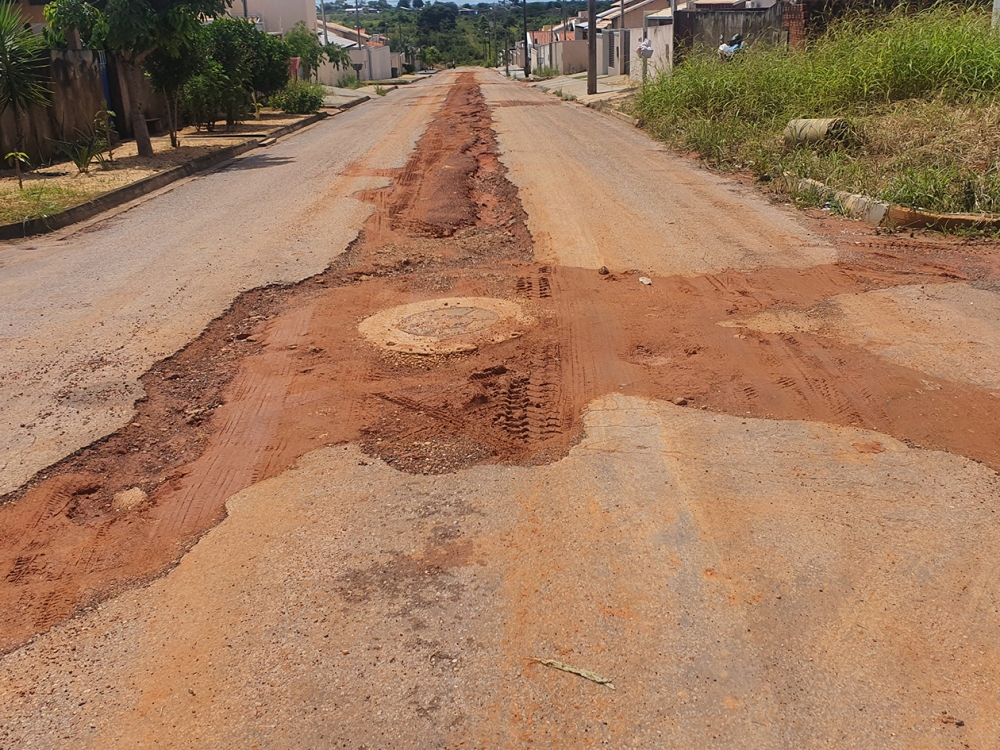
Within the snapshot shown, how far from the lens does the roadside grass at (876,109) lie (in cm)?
930

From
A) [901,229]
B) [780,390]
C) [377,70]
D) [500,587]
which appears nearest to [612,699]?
[500,587]

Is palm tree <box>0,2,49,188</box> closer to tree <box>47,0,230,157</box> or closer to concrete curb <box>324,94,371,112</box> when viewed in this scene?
tree <box>47,0,230,157</box>

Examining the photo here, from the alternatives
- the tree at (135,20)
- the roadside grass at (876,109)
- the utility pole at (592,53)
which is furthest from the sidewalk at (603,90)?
the tree at (135,20)

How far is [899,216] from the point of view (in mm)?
8672

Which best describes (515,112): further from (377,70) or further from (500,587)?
(377,70)

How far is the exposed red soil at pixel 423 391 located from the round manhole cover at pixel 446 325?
0.13 m

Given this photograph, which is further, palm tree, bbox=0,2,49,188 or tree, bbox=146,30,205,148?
tree, bbox=146,30,205,148

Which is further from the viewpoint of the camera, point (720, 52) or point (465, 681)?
point (720, 52)

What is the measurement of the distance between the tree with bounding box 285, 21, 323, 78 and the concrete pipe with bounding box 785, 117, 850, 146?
18.8 metres

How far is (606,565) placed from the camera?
3326mm

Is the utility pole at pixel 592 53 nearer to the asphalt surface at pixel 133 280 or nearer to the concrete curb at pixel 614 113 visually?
the concrete curb at pixel 614 113

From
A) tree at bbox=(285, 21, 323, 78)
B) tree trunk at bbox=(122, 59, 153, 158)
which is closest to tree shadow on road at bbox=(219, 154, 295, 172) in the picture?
tree trunk at bbox=(122, 59, 153, 158)

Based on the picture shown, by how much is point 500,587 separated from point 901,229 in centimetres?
699

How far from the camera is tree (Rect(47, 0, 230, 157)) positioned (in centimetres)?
1374
